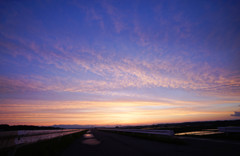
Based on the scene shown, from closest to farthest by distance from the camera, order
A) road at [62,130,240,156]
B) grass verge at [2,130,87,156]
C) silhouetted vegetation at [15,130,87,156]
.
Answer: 1. grass verge at [2,130,87,156]
2. silhouetted vegetation at [15,130,87,156]
3. road at [62,130,240,156]

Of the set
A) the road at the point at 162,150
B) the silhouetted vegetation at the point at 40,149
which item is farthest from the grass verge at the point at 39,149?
the road at the point at 162,150

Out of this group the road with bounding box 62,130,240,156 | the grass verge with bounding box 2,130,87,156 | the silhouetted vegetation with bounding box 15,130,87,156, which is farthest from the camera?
the road with bounding box 62,130,240,156

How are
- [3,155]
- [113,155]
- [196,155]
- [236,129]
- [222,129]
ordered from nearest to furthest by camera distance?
[3,155], [196,155], [113,155], [236,129], [222,129]

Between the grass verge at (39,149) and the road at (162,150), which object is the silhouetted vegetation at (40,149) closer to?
the grass verge at (39,149)

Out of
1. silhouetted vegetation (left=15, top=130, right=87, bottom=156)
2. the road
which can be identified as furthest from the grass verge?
the road

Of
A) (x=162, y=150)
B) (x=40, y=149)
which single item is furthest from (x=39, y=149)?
(x=162, y=150)

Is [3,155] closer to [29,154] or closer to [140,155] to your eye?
[29,154]

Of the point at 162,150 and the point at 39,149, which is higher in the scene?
the point at 39,149

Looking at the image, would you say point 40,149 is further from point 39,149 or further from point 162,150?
point 162,150

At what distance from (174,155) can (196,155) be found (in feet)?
3.27

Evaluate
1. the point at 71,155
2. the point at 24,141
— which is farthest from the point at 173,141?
the point at 24,141

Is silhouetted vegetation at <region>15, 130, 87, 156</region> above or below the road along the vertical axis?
above

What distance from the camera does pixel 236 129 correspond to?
15.4 metres

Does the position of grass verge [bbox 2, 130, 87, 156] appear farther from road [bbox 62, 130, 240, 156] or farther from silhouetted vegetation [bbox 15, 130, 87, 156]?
road [bbox 62, 130, 240, 156]
